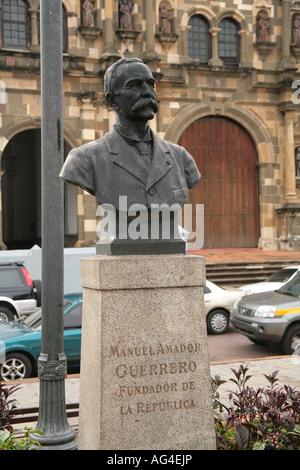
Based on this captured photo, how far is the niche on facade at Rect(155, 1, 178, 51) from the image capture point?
24.9 metres

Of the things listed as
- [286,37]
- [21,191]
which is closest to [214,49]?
[286,37]

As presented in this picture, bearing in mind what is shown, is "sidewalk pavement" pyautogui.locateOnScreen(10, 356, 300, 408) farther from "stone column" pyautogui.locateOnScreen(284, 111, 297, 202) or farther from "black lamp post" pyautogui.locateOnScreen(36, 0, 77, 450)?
"stone column" pyautogui.locateOnScreen(284, 111, 297, 202)

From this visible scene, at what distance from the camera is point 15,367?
34.0ft

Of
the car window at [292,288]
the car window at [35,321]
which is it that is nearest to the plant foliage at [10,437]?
the car window at [35,321]

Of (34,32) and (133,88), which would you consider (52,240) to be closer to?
(133,88)

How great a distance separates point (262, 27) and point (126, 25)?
6.23 metres

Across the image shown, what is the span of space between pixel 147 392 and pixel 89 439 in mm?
647

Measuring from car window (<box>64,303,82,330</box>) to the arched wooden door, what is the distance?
48.6ft

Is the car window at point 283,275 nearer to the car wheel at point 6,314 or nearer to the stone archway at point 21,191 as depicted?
the car wheel at point 6,314

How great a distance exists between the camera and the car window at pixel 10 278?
1520cm
